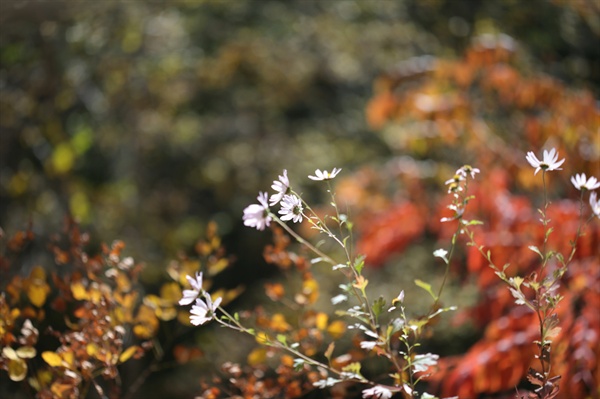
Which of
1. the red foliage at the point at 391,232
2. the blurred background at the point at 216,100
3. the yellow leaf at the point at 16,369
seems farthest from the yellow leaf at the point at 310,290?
the blurred background at the point at 216,100

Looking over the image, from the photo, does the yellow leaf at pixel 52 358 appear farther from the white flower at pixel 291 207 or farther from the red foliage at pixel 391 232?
the red foliage at pixel 391 232

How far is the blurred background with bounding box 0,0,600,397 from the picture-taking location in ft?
12.8

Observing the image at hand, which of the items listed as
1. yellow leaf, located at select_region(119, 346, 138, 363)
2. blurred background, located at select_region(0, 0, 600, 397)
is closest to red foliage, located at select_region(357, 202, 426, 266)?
blurred background, located at select_region(0, 0, 600, 397)

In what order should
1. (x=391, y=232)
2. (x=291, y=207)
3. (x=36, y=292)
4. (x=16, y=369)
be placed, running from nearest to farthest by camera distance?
(x=291, y=207)
(x=16, y=369)
(x=36, y=292)
(x=391, y=232)

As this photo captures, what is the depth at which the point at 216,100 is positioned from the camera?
470 cm

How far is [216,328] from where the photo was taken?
3.47 meters

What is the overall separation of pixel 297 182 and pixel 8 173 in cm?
165

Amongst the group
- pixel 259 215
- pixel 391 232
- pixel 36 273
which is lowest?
pixel 391 232

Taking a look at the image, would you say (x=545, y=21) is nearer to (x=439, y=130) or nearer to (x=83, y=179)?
(x=439, y=130)

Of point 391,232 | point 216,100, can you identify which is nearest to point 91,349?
point 391,232

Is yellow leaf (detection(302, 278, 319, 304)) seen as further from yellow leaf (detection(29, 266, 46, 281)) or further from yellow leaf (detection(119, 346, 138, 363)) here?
yellow leaf (detection(29, 266, 46, 281))

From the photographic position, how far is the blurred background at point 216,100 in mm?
3893

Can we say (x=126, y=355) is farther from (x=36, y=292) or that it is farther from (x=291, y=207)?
(x=291, y=207)

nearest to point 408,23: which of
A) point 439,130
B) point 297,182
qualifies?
point 297,182
